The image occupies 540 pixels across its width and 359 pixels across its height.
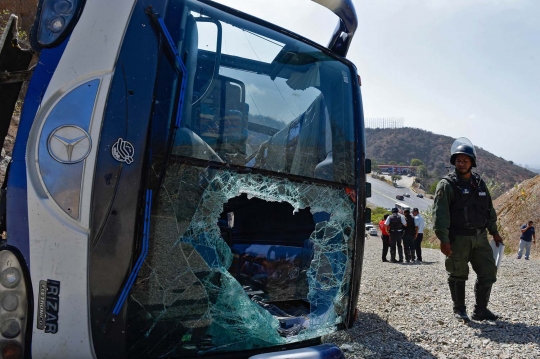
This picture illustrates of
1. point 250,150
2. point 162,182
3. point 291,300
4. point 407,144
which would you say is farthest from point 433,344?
point 407,144

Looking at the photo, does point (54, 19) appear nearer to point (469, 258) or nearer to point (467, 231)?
point (467, 231)

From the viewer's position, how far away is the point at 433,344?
3.82 metres

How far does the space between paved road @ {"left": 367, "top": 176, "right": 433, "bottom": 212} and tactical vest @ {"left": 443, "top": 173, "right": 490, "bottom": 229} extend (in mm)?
50987

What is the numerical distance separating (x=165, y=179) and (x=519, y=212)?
2376cm

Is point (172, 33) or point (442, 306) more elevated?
point (172, 33)

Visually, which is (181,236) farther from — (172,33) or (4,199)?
(172,33)

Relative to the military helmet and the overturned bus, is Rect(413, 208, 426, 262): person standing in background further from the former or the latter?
the overturned bus

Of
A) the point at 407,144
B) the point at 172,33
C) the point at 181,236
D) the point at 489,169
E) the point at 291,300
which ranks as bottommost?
the point at 291,300

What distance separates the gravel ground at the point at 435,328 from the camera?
3594 mm

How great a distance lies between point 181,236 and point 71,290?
1.96 ft

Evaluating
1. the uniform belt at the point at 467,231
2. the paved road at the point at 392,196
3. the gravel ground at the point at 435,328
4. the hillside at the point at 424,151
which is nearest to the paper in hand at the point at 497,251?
the uniform belt at the point at 467,231

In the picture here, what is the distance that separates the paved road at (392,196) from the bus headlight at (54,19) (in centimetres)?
5407

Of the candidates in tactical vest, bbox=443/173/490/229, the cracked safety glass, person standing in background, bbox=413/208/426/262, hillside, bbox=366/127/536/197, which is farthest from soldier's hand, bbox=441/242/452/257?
hillside, bbox=366/127/536/197

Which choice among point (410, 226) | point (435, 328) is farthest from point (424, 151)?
point (435, 328)
